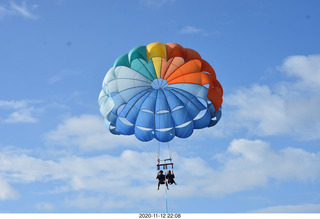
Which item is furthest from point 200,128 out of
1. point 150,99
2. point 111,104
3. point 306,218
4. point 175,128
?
point 306,218

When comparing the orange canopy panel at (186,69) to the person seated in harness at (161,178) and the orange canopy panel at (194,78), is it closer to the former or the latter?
the orange canopy panel at (194,78)

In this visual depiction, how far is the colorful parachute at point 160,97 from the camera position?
26.8m

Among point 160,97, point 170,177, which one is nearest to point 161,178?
point 170,177

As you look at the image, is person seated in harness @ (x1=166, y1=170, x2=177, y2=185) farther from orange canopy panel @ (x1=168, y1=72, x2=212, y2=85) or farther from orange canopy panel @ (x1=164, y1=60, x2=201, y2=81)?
orange canopy panel @ (x1=164, y1=60, x2=201, y2=81)

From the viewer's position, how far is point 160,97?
27719 mm

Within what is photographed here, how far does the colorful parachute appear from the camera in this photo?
2684 cm

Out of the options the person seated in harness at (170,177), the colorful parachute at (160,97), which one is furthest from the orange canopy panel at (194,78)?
the person seated in harness at (170,177)

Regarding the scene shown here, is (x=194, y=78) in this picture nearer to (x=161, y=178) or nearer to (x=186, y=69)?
(x=186, y=69)

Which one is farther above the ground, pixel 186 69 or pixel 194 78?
pixel 186 69

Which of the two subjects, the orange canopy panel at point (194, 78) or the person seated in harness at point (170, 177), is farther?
the orange canopy panel at point (194, 78)

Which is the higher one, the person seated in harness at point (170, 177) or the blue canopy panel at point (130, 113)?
the blue canopy panel at point (130, 113)

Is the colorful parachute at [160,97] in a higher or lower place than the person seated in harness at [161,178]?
higher

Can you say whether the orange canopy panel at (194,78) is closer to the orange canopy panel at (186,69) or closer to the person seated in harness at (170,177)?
the orange canopy panel at (186,69)

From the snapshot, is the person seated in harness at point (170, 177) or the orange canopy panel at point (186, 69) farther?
the orange canopy panel at point (186, 69)
